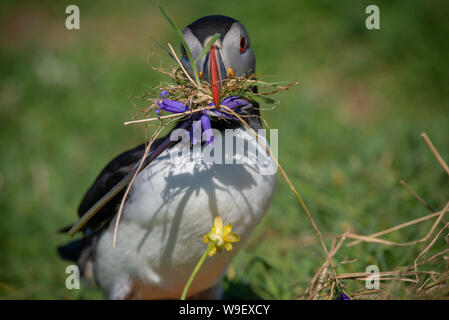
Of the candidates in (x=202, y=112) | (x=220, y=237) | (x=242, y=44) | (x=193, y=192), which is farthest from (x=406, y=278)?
(x=242, y=44)

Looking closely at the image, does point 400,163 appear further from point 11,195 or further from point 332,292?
point 11,195

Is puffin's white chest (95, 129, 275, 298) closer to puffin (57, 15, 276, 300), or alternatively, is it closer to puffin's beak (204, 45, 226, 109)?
puffin (57, 15, 276, 300)

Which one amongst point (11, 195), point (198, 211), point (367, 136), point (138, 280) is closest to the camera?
point (198, 211)

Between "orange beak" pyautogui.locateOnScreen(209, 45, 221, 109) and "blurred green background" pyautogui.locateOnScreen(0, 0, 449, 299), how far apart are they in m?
0.89

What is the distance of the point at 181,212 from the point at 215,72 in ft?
2.05

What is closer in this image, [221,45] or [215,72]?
[215,72]

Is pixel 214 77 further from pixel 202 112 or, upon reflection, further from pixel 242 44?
pixel 242 44

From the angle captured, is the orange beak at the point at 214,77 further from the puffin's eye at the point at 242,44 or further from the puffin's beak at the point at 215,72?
the puffin's eye at the point at 242,44

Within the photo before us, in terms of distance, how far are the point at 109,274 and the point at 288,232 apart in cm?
146

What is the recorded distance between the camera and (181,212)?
211 centimetres

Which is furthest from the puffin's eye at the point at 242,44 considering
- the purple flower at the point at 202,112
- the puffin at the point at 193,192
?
the purple flower at the point at 202,112

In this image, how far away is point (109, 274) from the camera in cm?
254

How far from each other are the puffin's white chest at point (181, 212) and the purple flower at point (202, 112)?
20 cm

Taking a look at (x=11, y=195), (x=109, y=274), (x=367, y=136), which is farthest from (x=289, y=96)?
(x=109, y=274)
